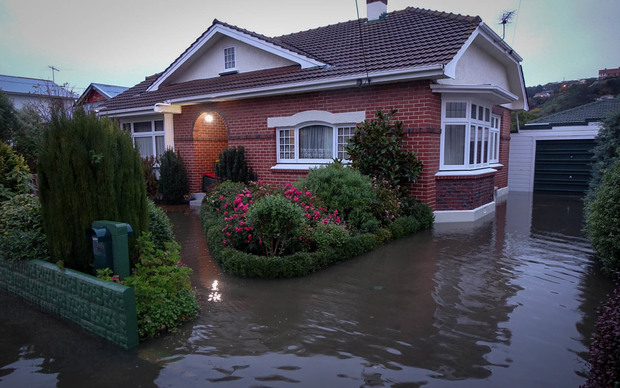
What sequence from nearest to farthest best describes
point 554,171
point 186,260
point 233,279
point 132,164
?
point 132,164, point 233,279, point 186,260, point 554,171

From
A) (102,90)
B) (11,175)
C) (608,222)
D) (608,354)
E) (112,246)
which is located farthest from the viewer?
(102,90)

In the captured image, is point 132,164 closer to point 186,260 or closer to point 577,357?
point 186,260

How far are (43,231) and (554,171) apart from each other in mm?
16764

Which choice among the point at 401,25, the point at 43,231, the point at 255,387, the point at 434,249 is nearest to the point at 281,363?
the point at 255,387

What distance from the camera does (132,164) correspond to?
498cm

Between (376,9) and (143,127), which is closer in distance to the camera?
(376,9)

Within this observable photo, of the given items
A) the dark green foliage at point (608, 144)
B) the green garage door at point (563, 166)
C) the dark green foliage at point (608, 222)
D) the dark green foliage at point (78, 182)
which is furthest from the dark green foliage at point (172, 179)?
the green garage door at point (563, 166)

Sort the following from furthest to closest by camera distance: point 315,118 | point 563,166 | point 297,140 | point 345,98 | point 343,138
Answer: point 563,166, point 297,140, point 315,118, point 343,138, point 345,98

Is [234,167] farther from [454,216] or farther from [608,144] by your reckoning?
[608,144]

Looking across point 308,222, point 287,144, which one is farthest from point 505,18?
point 308,222

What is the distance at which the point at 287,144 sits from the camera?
11.8 m

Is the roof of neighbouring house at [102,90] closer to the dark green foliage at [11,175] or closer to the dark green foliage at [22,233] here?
the dark green foliage at [11,175]

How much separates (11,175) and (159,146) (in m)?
7.45

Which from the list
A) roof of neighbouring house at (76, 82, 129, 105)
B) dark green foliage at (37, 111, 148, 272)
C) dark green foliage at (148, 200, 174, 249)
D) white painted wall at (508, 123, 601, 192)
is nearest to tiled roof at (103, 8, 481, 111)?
dark green foliage at (148, 200, 174, 249)
